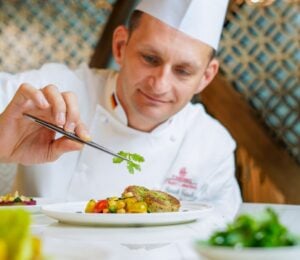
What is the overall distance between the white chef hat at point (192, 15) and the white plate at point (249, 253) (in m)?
1.49

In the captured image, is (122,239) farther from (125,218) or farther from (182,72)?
(182,72)

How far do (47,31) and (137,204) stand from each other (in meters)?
3.77

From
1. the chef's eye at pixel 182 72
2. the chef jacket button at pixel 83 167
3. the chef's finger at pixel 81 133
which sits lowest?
the chef jacket button at pixel 83 167

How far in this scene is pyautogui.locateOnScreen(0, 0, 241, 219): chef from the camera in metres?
1.99

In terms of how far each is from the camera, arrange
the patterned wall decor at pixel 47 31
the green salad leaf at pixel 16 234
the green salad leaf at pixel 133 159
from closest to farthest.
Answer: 1. the green salad leaf at pixel 16 234
2. the green salad leaf at pixel 133 159
3. the patterned wall decor at pixel 47 31

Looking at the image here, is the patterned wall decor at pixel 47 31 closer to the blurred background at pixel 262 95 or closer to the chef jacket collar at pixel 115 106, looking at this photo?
the blurred background at pixel 262 95

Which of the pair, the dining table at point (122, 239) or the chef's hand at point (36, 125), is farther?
the chef's hand at point (36, 125)

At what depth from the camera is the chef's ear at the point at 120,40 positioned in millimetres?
2178

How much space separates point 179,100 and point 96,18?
2668 millimetres

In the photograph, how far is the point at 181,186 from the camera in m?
2.08

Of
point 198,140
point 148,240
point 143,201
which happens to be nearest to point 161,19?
point 198,140

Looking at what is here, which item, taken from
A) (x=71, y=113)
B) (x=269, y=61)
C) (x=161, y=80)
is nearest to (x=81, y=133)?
(x=71, y=113)

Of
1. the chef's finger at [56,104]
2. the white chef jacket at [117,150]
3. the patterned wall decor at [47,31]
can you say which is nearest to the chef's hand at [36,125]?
the chef's finger at [56,104]

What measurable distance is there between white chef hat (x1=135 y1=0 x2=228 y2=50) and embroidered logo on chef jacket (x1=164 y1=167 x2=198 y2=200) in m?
0.50
